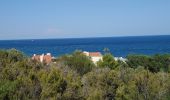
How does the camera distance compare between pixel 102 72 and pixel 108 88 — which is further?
pixel 102 72

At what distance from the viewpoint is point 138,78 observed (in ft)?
86.7

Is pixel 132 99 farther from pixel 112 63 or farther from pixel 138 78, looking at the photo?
pixel 112 63

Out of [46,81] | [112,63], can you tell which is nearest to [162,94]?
[46,81]

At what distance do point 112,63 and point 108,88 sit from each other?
21930mm

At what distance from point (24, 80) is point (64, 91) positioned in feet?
8.49

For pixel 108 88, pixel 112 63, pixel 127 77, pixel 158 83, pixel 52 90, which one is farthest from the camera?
pixel 112 63

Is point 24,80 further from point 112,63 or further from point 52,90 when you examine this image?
point 112,63

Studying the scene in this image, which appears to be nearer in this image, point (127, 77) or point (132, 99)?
Result: point (132, 99)

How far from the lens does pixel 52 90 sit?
23500mm

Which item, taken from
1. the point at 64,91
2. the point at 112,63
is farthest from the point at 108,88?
the point at 112,63

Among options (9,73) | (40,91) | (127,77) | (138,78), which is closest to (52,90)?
(40,91)

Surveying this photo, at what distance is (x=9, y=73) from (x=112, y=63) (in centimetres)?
2487

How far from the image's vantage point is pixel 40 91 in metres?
23.9

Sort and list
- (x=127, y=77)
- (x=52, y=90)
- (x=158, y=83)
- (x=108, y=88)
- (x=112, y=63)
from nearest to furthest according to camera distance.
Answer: (x=52, y=90), (x=158, y=83), (x=108, y=88), (x=127, y=77), (x=112, y=63)
